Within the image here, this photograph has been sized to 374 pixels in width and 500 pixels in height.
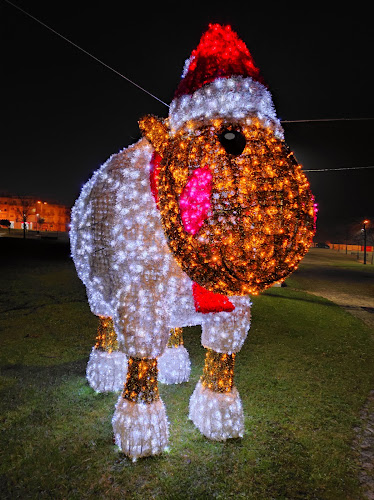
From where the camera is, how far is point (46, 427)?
2.89 metres

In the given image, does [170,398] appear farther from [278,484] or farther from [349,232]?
[349,232]

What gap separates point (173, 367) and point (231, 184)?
2679mm

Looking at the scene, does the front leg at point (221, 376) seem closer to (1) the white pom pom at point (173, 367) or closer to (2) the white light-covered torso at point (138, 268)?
(2) the white light-covered torso at point (138, 268)

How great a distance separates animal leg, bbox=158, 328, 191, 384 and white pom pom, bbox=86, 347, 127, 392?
479 millimetres

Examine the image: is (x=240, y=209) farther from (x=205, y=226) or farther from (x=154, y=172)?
(x=154, y=172)

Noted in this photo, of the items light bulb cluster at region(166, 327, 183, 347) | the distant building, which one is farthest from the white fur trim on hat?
the distant building

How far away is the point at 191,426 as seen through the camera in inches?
116

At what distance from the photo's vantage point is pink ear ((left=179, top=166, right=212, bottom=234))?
169 cm

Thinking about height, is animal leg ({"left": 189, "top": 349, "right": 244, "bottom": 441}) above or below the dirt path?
above

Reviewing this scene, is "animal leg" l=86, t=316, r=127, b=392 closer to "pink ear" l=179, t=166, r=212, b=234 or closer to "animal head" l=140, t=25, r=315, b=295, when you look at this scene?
"animal head" l=140, t=25, r=315, b=295

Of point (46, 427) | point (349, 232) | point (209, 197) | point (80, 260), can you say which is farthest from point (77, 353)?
point (349, 232)

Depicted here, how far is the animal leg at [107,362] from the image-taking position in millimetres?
3406

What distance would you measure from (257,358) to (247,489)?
8.64 ft

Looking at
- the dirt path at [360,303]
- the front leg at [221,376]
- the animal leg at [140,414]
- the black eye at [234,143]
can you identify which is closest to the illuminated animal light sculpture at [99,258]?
the animal leg at [140,414]
